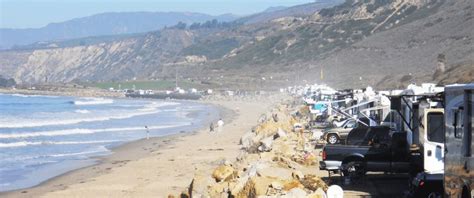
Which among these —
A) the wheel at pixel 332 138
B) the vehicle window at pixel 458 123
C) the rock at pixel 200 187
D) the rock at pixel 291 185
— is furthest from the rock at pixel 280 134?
the vehicle window at pixel 458 123

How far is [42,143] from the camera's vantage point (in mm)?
42000

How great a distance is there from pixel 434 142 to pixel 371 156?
3.73 metres

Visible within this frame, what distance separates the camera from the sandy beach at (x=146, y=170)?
24266 millimetres

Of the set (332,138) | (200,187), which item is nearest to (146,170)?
(332,138)

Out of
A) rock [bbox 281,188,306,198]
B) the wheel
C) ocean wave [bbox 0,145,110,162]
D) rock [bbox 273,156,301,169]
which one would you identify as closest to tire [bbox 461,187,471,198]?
rock [bbox 281,188,306,198]

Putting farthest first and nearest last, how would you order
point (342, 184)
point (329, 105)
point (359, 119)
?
point (329, 105)
point (359, 119)
point (342, 184)

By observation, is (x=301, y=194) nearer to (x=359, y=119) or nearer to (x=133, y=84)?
(x=359, y=119)

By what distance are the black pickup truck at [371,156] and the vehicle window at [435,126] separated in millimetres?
2644

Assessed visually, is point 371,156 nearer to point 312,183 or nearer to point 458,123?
point 312,183

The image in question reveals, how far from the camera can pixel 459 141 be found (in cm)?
1262

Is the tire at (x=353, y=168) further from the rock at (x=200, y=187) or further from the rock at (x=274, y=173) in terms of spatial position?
the rock at (x=200, y=187)

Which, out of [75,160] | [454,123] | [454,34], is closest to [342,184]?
[454,123]

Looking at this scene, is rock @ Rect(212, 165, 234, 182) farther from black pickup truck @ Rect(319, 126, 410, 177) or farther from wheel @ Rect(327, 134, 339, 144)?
wheel @ Rect(327, 134, 339, 144)

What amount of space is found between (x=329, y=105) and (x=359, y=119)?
31.4 feet
